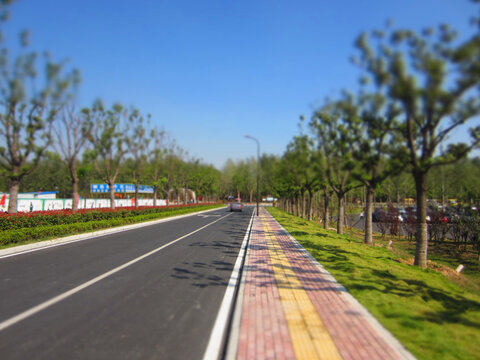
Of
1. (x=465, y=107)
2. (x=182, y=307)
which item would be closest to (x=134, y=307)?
(x=182, y=307)

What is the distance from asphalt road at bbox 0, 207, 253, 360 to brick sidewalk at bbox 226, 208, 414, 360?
1.87 ft

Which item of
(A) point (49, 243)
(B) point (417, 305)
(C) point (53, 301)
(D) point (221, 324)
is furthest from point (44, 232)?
(B) point (417, 305)

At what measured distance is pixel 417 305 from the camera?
541cm

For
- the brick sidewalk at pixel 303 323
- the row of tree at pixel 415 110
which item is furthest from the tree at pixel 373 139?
the brick sidewalk at pixel 303 323

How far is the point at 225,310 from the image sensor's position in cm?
512

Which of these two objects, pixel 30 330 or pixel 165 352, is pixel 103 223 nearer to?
pixel 30 330

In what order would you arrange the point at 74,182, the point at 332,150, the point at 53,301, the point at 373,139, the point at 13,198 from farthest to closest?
the point at 74,182, the point at 13,198, the point at 332,150, the point at 373,139, the point at 53,301

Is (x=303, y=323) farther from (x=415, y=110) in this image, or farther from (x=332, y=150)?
(x=332, y=150)

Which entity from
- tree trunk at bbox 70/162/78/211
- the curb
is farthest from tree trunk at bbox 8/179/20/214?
the curb

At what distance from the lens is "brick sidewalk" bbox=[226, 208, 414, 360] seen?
3.62 meters

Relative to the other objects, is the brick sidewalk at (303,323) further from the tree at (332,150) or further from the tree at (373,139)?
the tree at (332,150)

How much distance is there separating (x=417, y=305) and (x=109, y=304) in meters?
5.29

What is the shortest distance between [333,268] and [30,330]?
21.0ft

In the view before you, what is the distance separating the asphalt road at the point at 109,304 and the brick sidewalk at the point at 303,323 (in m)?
0.57
